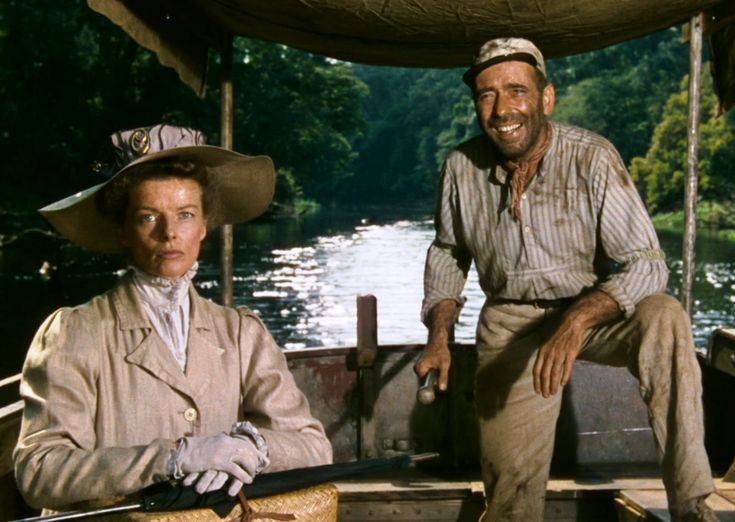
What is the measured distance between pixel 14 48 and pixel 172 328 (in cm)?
3135

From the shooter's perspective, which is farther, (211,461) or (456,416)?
(456,416)

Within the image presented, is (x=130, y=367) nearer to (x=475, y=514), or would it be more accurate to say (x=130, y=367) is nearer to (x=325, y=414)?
(x=475, y=514)

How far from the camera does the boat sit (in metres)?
3.80

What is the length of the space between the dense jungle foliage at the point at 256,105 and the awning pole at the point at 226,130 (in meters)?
11.0

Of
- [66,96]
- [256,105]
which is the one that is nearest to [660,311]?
[66,96]

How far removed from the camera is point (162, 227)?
2402 millimetres

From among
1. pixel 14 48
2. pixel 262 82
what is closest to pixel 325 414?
pixel 14 48

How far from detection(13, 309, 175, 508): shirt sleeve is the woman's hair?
299 millimetres

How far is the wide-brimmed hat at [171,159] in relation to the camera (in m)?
2.42

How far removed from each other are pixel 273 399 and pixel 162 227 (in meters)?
0.51

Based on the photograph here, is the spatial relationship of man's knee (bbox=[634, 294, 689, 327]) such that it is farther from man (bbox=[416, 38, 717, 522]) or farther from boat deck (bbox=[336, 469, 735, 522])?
boat deck (bbox=[336, 469, 735, 522])

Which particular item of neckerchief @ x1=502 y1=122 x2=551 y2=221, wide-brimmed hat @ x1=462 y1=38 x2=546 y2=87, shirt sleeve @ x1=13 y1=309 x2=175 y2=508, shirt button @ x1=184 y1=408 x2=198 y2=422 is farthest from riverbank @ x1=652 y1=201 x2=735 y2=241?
shirt sleeve @ x1=13 y1=309 x2=175 y2=508

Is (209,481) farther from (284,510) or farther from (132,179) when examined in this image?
(132,179)

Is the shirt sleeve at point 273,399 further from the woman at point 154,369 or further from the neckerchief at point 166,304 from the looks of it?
the neckerchief at point 166,304
